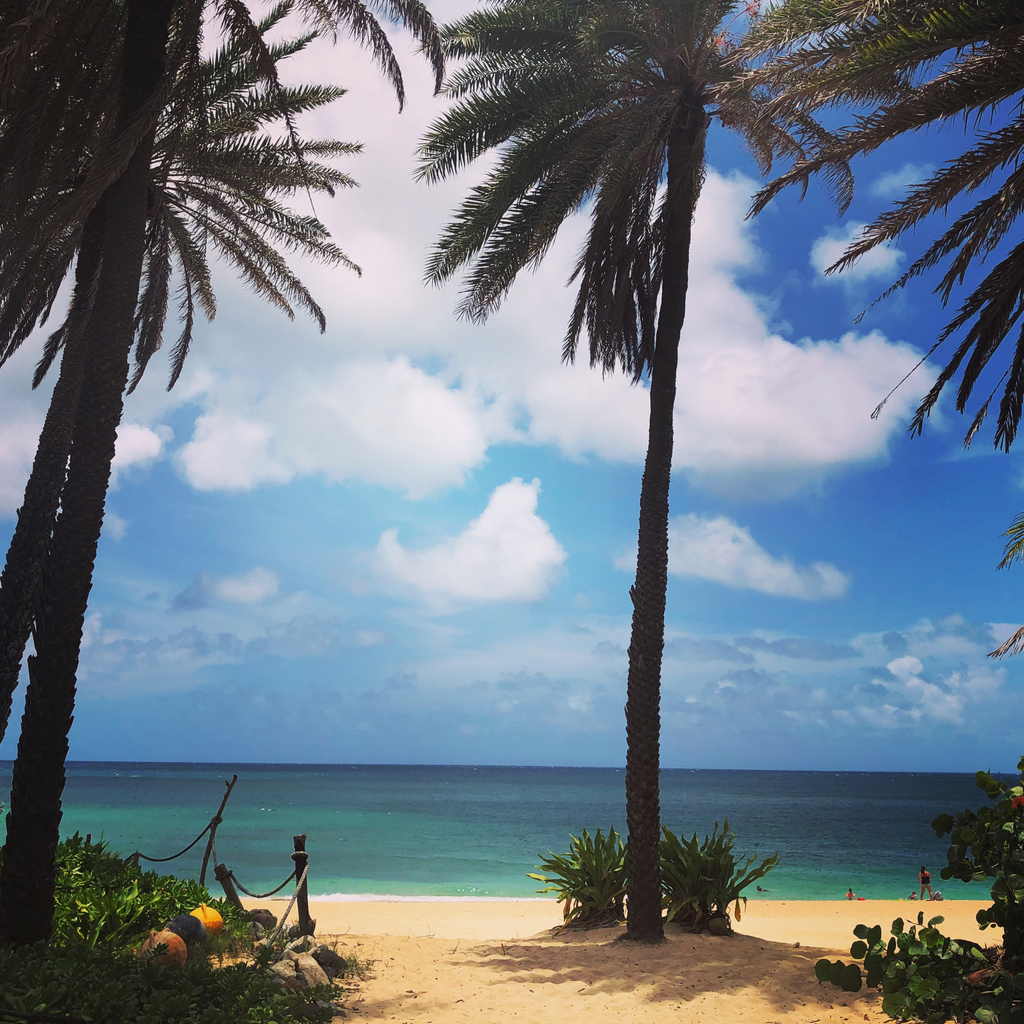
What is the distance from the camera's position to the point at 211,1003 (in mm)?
5355

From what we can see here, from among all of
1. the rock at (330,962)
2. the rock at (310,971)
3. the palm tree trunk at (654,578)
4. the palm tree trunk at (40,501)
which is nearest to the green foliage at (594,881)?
the palm tree trunk at (654,578)

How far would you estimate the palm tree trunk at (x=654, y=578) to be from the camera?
9.98 meters

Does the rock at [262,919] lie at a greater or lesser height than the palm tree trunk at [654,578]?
lesser

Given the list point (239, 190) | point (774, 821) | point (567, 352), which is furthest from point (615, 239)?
point (774, 821)

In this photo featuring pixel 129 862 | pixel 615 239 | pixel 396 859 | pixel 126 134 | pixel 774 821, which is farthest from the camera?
pixel 774 821

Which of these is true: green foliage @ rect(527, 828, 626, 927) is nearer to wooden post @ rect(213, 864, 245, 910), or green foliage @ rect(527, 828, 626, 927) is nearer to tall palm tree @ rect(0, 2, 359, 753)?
wooden post @ rect(213, 864, 245, 910)

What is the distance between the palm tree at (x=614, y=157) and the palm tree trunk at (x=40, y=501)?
5.30m

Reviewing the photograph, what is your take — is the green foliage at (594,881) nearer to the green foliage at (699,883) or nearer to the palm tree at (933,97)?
the green foliage at (699,883)

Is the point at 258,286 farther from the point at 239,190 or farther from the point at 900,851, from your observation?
the point at 900,851

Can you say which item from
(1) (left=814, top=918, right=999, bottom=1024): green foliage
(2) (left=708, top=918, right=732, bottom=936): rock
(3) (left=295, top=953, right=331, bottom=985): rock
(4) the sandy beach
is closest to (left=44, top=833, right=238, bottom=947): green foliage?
(3) (left=295, top=953, right=331, bottom=985): rock

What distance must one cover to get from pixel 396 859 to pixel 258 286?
26.5 meters

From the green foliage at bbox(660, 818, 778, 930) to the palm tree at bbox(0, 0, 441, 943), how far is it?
24.5 feet

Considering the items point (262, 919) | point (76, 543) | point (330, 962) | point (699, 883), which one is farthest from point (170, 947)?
point (699, 883)

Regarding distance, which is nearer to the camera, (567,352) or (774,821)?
(567,352)
